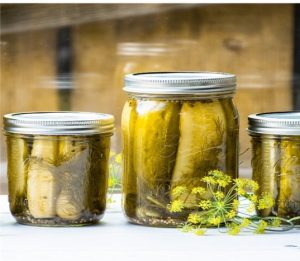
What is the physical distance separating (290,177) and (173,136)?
0.51 ft

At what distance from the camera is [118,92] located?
1.72 m

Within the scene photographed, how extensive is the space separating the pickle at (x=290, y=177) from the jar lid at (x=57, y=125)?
218 millimetres

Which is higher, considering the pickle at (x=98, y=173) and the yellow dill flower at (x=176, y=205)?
the pickle at (x=98, y=173)

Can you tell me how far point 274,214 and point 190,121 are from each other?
17 centimetres

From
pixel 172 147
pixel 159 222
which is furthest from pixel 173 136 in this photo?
pixel 159 222

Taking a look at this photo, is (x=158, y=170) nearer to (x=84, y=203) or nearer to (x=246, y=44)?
(x=84, y=203)

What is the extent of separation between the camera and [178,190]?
1.25m

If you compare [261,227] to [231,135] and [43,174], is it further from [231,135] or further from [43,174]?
[43,174]

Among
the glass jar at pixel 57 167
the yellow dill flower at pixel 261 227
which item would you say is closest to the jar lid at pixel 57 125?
the glass jar at pixel 57 167

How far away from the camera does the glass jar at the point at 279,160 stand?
1.28 m

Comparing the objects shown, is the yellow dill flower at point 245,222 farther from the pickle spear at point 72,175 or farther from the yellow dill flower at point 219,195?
the pickle spear at point 72,175

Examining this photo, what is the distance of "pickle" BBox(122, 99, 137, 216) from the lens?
1.29 meters

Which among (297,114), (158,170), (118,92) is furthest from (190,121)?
(118,92)

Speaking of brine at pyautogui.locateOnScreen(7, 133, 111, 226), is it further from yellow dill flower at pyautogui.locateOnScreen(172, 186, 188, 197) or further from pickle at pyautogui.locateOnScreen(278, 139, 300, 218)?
pickle at pyautogui.locateOnScreen(278, 139, 300, 218)
